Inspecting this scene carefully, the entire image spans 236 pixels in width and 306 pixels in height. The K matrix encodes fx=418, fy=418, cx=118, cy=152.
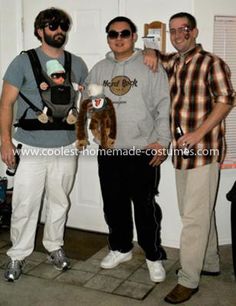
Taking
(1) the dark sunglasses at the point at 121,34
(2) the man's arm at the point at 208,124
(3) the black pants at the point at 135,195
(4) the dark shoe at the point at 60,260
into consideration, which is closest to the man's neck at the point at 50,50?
(1) the dark sunglasses at the point at 121,34

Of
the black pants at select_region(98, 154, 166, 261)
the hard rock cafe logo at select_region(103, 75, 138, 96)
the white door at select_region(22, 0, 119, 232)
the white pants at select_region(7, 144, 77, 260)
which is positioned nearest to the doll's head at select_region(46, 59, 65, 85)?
the hard rock cafe logo at select_region(103, 75, 138, 96)

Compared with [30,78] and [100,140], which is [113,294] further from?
[30,78]

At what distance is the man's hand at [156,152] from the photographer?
94.6 inches

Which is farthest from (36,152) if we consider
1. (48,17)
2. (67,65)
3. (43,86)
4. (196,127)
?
(196,127)

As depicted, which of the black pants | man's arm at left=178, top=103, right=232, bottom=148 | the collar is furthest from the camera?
the black pants

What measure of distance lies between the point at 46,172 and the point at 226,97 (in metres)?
1.17

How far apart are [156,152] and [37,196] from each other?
784 millimetres

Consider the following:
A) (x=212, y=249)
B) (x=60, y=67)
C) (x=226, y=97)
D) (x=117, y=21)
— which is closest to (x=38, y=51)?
(x=60, y=67)

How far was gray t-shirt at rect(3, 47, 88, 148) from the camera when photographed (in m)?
2.41

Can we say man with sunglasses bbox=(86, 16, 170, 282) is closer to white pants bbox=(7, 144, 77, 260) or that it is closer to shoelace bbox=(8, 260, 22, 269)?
white pants bbox=(7, 144, 77, 260)

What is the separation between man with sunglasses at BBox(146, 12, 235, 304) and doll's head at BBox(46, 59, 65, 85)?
2.19 feet

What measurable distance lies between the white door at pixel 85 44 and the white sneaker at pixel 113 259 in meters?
0.63

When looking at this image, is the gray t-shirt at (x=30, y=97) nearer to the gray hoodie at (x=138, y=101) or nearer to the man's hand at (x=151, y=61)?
the gray hoodie at (x=138, y=101)

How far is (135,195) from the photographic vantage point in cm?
250
